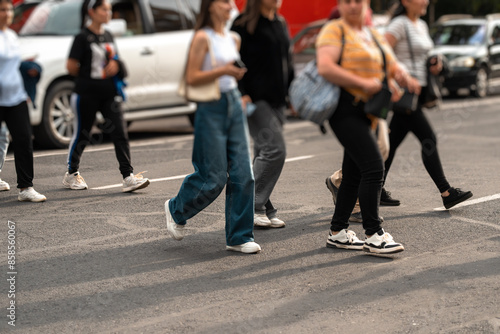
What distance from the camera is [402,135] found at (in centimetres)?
699

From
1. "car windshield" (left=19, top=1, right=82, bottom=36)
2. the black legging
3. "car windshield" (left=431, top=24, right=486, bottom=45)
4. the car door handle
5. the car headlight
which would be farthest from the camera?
"car windshield" (left=431, top=24, right=486, bottom=45)

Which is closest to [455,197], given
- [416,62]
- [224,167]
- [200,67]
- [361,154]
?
[416,62]

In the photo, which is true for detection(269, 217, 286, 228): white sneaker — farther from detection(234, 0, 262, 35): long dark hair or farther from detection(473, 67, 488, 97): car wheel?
detection(473, 67, 488, 97): car wheel

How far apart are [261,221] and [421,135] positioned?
1.47m

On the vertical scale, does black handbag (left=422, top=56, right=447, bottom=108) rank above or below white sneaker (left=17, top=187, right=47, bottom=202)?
above

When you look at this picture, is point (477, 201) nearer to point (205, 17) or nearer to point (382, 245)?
point (382, 245)

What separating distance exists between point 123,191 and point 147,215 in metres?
1.03

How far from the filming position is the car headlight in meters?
18.7

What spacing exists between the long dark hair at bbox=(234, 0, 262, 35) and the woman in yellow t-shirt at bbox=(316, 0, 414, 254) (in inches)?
23.5

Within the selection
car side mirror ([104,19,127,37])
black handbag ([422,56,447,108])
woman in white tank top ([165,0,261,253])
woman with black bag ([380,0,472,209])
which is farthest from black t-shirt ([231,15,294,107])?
car side mirror ([104,19,127,37])

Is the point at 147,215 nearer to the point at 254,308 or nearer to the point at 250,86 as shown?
the point at 250,86

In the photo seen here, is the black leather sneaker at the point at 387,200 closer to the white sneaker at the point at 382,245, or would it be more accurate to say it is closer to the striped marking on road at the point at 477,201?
the striped marking on road at the point at 477,201

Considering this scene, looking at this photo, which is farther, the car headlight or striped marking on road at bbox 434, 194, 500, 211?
the car headlight

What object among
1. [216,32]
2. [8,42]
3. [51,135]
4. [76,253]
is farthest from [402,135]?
[51,135]
